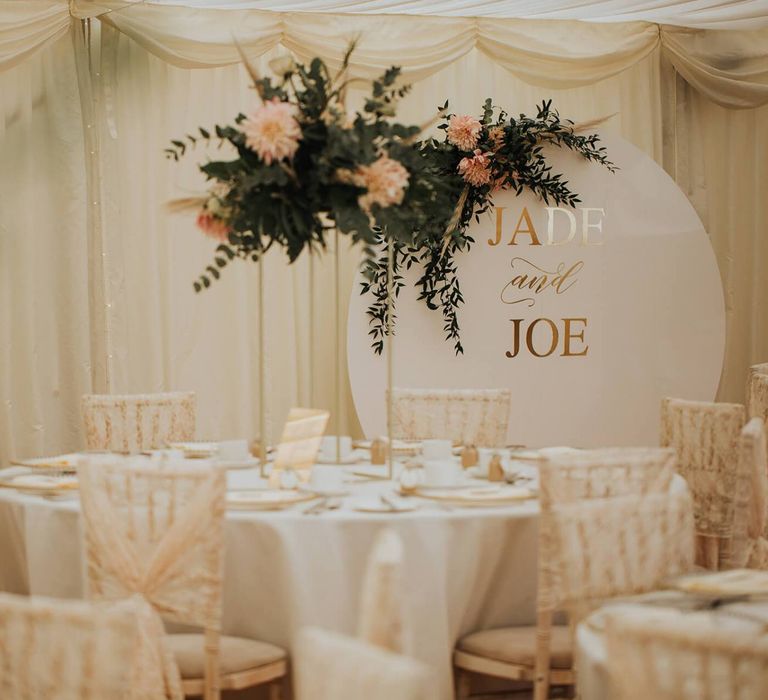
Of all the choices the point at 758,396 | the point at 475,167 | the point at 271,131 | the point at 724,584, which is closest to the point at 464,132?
the point at 475,167

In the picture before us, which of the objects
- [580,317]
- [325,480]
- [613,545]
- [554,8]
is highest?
[554,8]

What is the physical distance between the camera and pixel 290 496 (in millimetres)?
3213

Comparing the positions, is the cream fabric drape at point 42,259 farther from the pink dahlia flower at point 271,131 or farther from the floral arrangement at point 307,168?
the pink dahlia flower at point 271,131

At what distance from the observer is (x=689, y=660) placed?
1.68 m

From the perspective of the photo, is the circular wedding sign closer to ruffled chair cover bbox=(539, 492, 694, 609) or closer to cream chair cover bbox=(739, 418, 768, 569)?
cream chair cover bbox=(739, 418, 768, 569)

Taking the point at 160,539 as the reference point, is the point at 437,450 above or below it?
above

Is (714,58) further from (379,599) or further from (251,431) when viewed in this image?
(379,599)

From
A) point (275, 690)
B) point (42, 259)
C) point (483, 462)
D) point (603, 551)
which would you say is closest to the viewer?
point (603, 551)

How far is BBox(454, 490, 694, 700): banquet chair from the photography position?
268 centimetres

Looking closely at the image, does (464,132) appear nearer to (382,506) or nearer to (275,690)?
(382,506)

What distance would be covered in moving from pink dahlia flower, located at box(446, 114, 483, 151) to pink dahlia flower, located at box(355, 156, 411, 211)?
8.51 feet

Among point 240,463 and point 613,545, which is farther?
point 240,463

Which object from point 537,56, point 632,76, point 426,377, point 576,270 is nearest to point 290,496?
point 426,377

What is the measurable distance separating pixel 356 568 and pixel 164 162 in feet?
12.2
